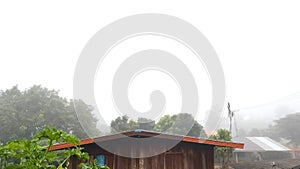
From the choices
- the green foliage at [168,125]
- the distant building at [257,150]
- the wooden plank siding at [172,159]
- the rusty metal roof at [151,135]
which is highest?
the green foliage at [168,125]

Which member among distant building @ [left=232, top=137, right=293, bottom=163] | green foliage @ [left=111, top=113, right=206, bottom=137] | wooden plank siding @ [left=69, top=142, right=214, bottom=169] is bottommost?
distant building @ [left=232, top=137, right=293, bottom=163]

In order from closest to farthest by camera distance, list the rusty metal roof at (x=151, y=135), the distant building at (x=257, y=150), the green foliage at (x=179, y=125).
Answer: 1. the rusty metal roof at (x=151, y=135)
2. the distant building at (x=257, y=150)
3. the green foliage at (x=179, y=125)

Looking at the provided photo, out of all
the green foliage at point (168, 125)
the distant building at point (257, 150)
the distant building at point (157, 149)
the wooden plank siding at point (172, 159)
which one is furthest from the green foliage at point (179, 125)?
the distant building at point (157, 149)

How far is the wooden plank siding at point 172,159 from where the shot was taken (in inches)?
319

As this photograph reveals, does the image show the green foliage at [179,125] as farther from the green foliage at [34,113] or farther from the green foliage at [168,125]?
the green foliage at [34,113]

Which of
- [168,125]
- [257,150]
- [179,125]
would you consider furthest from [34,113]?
[257,150]

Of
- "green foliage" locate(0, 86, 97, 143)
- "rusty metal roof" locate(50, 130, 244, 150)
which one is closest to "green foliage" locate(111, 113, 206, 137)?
"green foliage" locate(0, 86, 97, 143)

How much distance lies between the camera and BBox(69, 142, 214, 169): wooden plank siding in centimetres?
809

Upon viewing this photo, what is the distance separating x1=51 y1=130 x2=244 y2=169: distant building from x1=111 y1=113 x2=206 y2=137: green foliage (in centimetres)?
1665

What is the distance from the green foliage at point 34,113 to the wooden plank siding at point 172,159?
17.2m

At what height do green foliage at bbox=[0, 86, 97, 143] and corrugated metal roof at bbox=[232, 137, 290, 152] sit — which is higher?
green foliage at bbox=[0, 86, 97, 143]

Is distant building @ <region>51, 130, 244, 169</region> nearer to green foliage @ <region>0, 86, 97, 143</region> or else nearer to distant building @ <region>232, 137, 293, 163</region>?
distant building @ <region>232, 137, 293, 163</region>

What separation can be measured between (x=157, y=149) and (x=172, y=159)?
23.3 inches

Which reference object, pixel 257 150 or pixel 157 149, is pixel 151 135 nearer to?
pixel 157 149
